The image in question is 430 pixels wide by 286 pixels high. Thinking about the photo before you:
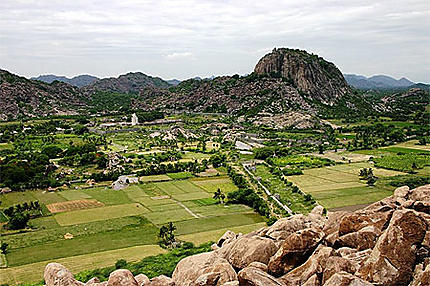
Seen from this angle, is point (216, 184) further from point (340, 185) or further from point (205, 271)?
point (205, 271)

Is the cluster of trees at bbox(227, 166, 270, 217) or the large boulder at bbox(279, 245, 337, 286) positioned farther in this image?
the cluster of trees at bbox(227, 166, 270, 217)

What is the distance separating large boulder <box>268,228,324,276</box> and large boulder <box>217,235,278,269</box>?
86 centimetres

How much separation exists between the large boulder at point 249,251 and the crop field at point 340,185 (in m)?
38.2

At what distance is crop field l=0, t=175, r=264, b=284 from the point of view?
44.9 metres

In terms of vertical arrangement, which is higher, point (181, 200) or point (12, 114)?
point (12, 114)

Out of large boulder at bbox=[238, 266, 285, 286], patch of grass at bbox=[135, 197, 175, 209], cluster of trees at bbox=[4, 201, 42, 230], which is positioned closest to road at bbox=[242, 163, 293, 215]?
patch of grass at bbox=[135, 197, 175, 209]

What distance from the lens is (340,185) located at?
240ft

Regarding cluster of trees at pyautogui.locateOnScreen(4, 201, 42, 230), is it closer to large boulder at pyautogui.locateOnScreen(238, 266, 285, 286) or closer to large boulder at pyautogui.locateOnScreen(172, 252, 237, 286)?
large boulder at pyautogui.locateOnScreen(172, 252, 237, 286)

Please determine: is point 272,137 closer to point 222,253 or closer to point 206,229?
point 206,229

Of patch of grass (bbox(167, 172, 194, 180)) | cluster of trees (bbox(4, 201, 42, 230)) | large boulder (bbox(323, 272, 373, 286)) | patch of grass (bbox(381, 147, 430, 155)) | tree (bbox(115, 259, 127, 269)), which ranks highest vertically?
large boulder (bbox(323, 272, 373, 286))

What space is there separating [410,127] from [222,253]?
135633 mm

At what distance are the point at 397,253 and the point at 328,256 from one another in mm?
3063

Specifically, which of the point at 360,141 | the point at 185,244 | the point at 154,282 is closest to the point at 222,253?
the point at 154,282

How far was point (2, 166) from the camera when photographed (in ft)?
265
